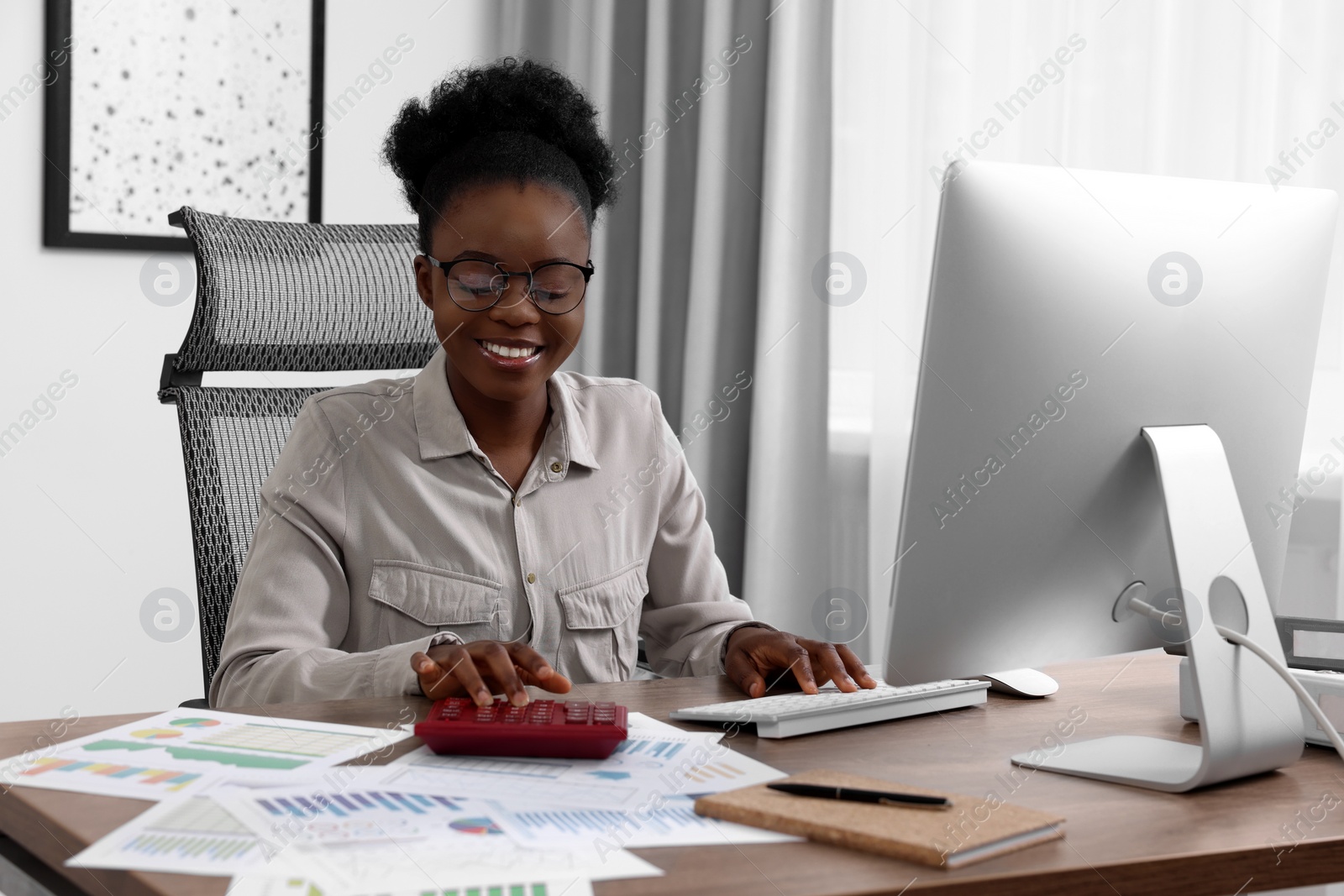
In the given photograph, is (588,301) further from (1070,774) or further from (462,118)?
(1070,774)

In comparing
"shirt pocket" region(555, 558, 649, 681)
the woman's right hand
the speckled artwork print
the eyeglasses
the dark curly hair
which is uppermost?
the speckled artwork print

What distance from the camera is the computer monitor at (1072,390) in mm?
887

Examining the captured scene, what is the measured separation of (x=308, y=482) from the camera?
1.29m

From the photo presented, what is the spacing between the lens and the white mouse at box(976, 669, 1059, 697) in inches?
46.2

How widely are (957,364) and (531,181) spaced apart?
62 cm

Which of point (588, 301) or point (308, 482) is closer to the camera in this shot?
point (308, 482)

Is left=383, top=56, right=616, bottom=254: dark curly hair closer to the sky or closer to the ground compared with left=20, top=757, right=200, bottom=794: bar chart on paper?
closer to the sky

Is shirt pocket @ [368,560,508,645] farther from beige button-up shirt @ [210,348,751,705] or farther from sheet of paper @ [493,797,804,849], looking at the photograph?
sheet of paper @ [493,797,804,849]

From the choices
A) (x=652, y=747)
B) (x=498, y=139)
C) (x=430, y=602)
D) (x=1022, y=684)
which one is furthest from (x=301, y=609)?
(x=1022, y=684)

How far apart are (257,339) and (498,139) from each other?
411 millimetres

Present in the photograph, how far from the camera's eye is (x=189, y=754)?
897 mm

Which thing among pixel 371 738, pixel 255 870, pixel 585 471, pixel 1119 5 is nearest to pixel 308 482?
pixel 585 471

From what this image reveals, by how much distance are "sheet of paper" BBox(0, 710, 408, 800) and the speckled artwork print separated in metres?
1.98

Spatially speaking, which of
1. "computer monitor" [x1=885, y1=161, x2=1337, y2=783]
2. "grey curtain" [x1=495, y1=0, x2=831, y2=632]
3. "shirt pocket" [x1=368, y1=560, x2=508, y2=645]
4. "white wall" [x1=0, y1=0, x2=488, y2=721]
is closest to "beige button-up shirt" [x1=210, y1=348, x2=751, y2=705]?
"shirt pocket" [x1=368, y1=560, x2=508, y2=645]
